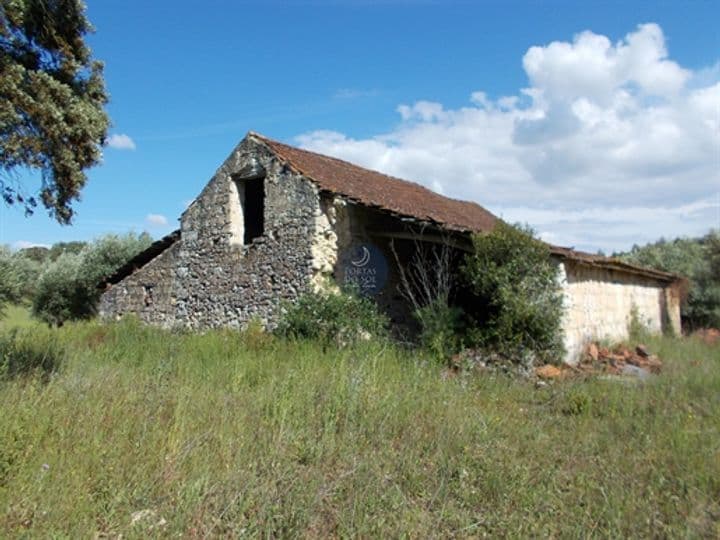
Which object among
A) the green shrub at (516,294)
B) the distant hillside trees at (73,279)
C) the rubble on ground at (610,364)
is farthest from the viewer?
the distant hillside trees at (73,279)

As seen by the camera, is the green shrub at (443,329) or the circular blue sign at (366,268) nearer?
the green shrub at (443,329)

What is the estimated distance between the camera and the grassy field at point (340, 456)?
12.2 feet

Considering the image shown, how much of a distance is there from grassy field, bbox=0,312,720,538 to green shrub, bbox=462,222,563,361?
8.84 feet

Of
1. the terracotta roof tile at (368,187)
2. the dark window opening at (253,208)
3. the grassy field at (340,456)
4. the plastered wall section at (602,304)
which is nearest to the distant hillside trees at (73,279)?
the dark window opening at (253,208)

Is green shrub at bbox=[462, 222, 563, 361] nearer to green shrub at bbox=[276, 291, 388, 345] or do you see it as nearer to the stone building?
the stone building

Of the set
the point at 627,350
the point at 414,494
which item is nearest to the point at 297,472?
the point at 414,494

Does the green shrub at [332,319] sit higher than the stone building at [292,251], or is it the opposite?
the stone building at [292,251]

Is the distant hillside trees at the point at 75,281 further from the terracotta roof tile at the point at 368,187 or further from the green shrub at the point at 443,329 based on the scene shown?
the green shrub at the point at 443,329

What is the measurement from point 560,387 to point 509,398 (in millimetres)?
1126

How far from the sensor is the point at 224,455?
14.5 ft

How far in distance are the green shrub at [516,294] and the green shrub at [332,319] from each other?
2194 millimetres

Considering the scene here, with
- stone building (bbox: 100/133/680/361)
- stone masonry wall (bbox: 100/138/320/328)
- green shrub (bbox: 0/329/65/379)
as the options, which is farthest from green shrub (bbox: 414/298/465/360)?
green shrub (bbox: 0/329/65/379)

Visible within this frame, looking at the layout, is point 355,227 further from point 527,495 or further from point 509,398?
point 527,495

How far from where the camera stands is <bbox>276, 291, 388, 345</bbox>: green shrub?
1069 cm
